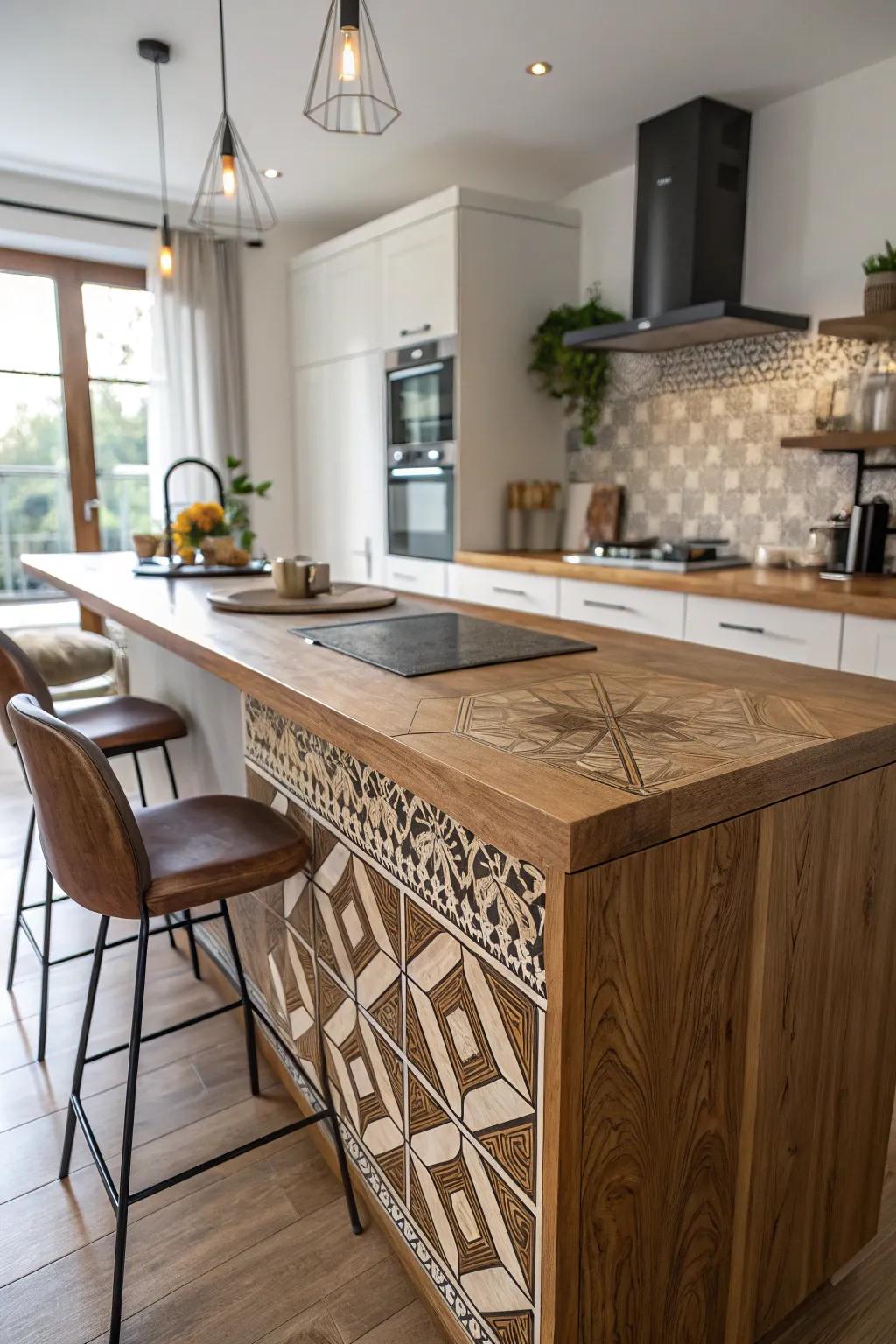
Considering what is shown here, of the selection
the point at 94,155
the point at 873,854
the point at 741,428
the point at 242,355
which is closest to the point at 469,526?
the point at 741,428

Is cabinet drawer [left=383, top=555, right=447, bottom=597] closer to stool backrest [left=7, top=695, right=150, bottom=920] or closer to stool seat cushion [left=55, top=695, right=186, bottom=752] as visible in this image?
stool seat cushion [left=55, top=695, right=186, bottom=752]

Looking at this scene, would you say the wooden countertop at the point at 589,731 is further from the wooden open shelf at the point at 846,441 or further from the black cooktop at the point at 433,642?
the wooden open shelf at the point at 846,441

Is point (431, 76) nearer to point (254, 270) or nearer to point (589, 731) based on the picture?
point (254, 270)

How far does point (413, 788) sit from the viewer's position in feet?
3.45

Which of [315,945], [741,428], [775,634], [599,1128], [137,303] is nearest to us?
[599,1128]

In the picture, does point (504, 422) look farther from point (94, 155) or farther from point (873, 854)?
point (873, 854)

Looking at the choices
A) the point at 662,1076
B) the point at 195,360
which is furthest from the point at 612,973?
the point at 195,360

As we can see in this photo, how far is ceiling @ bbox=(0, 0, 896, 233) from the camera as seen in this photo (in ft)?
9.02

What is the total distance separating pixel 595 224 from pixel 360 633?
3283 mm

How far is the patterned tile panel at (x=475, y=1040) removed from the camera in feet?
3.45

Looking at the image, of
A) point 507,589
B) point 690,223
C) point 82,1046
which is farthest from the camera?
point 507,589

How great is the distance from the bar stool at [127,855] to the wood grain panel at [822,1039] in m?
0.73

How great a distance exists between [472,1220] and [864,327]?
9.47 ft

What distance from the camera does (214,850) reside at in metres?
1.52
